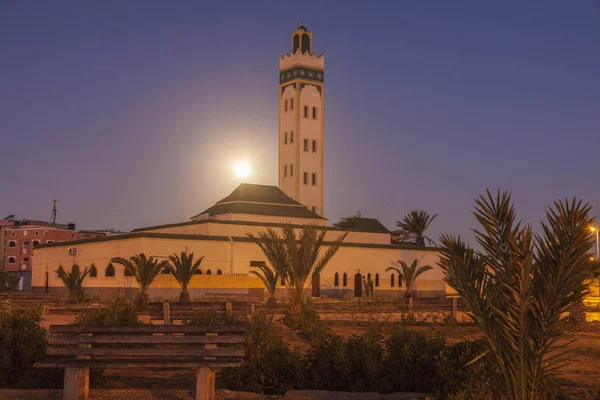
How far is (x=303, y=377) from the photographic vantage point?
10.7m

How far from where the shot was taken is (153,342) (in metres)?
9.31

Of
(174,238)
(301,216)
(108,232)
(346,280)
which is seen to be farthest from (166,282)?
(108,232)

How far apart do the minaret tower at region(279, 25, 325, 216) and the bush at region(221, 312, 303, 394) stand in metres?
62.0

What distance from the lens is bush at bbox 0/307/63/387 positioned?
34.6 feet

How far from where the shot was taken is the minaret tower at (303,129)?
240ft

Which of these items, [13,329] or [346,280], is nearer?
[13,329]


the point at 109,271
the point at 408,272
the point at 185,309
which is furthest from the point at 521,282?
the point at 109,271

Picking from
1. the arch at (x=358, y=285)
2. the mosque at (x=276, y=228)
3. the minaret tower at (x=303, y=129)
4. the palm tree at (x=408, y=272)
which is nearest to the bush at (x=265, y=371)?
the mosque at (x=276, y=228)

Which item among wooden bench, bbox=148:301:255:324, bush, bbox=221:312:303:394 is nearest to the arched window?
wooden bench, bbox=148:301:255:324

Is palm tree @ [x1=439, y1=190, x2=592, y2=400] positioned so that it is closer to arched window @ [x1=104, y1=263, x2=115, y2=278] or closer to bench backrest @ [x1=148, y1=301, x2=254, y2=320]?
bench backrest @ [x1=148, y1=301, x2=254, y2=320]

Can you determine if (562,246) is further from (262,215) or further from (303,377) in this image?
(262,215)

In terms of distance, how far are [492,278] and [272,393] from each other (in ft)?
12.5

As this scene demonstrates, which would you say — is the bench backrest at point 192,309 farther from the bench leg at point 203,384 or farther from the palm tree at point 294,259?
the bench leg at point 203,384

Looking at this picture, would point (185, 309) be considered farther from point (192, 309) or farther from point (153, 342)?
point (153, 342)
